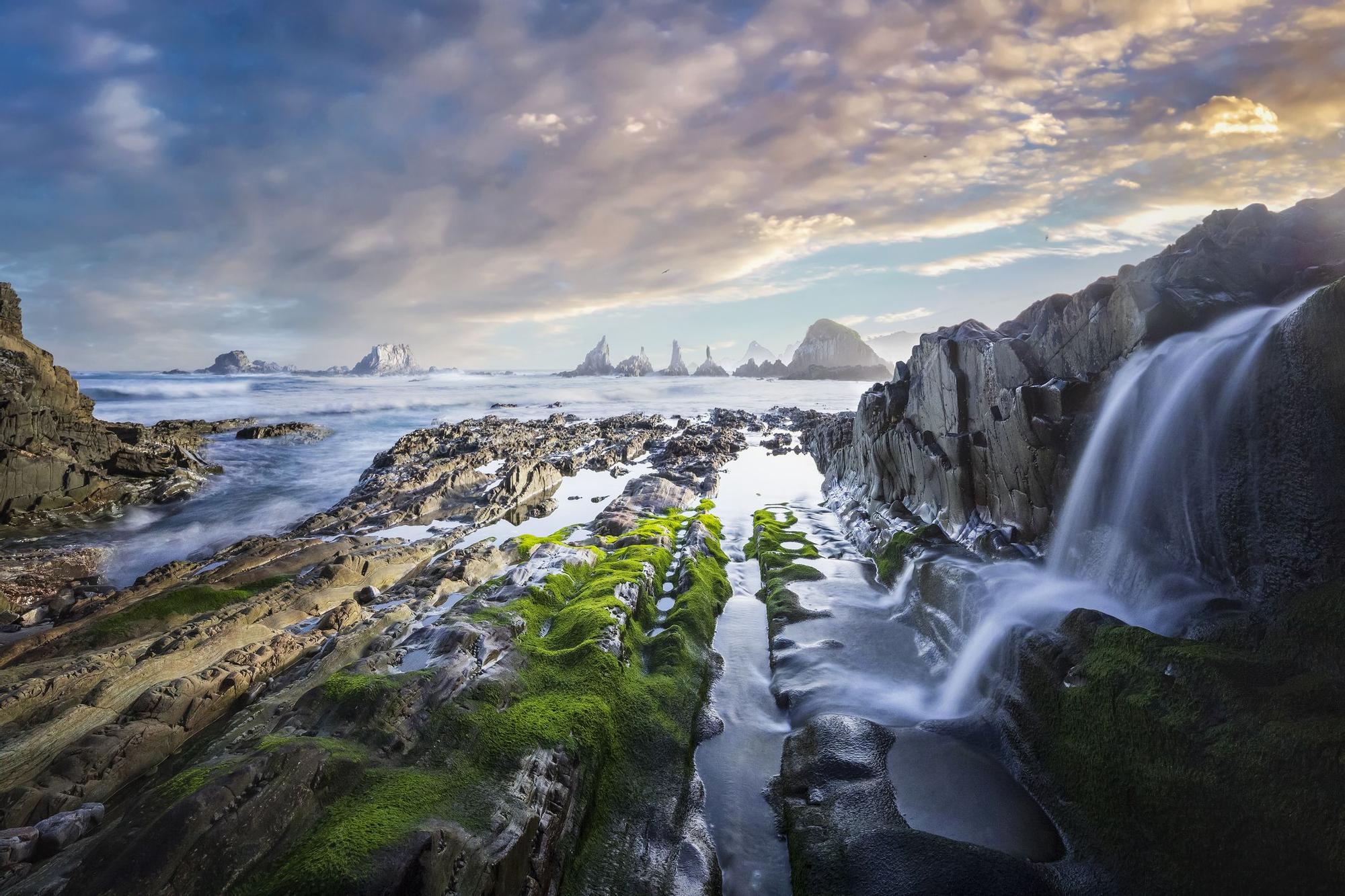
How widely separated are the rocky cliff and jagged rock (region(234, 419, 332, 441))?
4682cm

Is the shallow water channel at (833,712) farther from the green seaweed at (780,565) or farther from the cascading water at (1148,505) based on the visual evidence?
the cascading water at (1148,505)

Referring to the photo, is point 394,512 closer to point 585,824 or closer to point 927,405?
point 585,824

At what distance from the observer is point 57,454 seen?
21172 millimetres

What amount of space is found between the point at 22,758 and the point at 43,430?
22885 millimetres

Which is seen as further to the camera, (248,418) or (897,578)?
(248,418)

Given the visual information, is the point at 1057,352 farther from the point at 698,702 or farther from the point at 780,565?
the point at 698,702

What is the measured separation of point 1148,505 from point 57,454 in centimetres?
3411

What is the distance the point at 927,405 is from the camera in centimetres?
1739

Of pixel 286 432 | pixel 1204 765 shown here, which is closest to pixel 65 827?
pixel 1204 765

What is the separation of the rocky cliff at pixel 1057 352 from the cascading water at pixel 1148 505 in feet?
2.25

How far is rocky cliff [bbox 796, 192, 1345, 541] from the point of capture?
10328mm

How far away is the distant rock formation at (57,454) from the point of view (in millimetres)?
19562

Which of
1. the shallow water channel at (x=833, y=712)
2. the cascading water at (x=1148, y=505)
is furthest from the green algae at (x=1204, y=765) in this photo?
the cascading water at (x=1148, y=505)

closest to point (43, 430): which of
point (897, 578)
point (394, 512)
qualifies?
point (394, 512)
